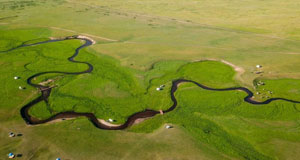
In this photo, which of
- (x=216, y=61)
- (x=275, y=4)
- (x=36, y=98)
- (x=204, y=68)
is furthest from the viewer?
(x=275, y=4)

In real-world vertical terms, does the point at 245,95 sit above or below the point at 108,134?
above

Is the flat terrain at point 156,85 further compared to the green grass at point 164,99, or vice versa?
the green grass at point 164,99

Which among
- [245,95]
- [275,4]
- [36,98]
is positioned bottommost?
[36,98]

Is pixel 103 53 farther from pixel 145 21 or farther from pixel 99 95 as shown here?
pixel 145 21

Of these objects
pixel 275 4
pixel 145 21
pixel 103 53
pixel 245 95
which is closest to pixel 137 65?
pixel 103 53

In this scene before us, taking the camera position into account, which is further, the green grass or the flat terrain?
the green grass

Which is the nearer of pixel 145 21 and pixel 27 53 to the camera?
pixel 27 53

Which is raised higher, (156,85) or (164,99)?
(156,85)

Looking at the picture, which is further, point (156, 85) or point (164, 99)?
point (156, 85)
